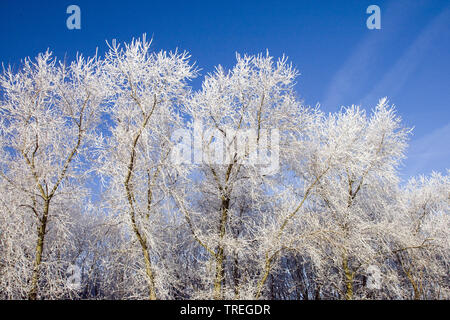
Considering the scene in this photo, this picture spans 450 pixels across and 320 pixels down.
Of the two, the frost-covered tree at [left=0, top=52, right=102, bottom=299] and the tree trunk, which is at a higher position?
the frost-covered tree at [left=0, top=52, right=102, bottom=299]

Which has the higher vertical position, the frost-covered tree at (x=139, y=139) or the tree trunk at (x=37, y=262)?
the frost-covered tree at (x=139, y=139)

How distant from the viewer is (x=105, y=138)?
9508 mm

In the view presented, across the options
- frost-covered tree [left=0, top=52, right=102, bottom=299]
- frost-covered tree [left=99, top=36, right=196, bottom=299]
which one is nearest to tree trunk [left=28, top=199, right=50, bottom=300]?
frost-covered tree [left=0, top=52, right=102, bottom=299]

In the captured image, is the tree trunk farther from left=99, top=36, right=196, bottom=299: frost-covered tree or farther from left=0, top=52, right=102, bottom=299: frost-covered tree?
left=99, top=36, right=196, bottom=299: frost-covered tree

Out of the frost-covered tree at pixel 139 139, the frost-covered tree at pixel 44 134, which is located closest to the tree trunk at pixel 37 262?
the frost-covered tree at pixel 44 134

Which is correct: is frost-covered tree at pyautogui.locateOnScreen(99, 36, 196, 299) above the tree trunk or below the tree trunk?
above

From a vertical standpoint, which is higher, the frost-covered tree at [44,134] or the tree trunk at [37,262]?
the frost-covered tree at [44,134]

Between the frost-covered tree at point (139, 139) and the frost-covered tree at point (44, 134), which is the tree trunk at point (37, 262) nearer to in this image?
the frost-covered tree at point (44, 134)

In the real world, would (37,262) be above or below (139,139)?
below

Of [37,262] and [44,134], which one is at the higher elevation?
[44,134]
